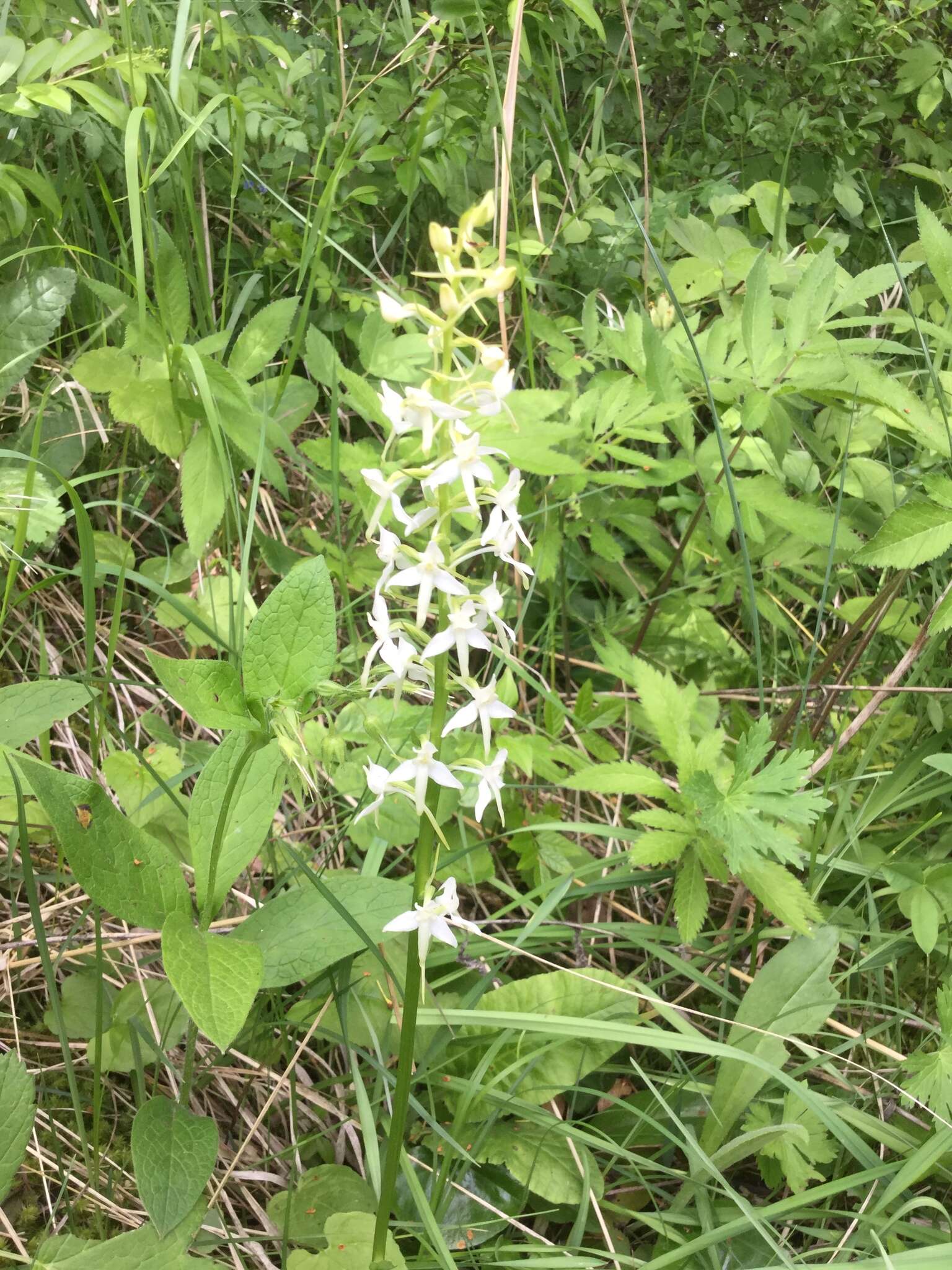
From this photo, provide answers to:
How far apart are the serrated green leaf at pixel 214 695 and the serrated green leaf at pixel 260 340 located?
1076 mm

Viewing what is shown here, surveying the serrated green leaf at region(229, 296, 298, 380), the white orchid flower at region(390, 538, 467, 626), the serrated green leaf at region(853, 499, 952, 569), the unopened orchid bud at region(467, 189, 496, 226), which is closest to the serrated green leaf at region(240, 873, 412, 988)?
the white orchid flower at region(390, 538, 467, 626)

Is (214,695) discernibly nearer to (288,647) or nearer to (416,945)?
(288,647)

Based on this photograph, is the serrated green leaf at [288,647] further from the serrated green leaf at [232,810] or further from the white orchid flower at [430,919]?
the white orchid flower at [430,919]

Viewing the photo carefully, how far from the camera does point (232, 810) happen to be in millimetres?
1500

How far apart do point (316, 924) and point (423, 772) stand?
44cm

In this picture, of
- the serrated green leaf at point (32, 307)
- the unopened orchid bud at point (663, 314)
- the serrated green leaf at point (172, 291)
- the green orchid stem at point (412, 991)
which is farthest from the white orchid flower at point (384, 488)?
the unopened orchid bud at point (663, 314)

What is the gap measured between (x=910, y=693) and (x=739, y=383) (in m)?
0.81

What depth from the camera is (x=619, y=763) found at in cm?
191

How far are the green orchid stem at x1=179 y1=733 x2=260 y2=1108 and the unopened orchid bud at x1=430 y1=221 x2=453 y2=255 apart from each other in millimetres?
636

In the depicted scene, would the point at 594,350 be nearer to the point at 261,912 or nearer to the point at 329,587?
the point at 329,587

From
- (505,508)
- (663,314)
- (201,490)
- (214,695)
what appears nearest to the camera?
(505,508)

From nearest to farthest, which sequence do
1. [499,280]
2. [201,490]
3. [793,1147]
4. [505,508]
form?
1. [499,280]
2. [505,508]
3. [793,1147]
4. [201,490]

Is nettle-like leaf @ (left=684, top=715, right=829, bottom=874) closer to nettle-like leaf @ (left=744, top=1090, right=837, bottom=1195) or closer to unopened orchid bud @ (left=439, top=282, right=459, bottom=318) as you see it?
nettle-like leaf @ (left=744, top=1090, right=837, bottom=1195)

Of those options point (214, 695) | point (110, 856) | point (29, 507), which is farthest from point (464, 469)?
point (29, 507)
